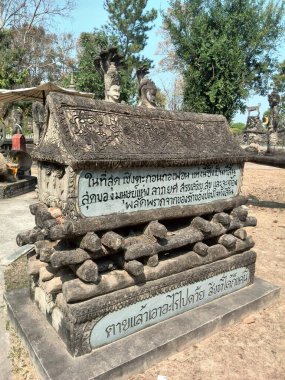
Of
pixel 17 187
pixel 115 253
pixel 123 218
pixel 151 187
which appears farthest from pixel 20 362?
pixel 17 187

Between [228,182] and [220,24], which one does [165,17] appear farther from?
[228,182]

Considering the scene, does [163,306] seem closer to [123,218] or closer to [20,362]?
[123,218]

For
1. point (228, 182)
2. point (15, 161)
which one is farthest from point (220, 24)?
point (228, 182)

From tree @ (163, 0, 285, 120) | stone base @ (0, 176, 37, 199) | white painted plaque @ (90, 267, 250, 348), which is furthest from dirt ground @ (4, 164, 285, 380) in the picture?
tree @ (163, 0, 285, 120)

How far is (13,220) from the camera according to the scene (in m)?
6.30

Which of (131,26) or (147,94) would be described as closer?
(147,94)

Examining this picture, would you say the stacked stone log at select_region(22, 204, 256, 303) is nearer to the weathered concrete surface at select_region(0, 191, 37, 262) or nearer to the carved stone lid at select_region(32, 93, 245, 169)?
the carved stone lid at select_region(32, 93, 245, 169)

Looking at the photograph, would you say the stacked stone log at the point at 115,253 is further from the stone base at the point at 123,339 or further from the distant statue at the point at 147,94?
the distant statue at the point at 147,94

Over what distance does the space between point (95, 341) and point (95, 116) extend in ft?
5.49

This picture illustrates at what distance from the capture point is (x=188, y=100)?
1866cm

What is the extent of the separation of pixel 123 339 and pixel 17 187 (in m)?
7.09

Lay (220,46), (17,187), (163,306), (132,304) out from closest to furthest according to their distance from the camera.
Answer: (132,304) → (163,306) → (17,187) → (220,46)

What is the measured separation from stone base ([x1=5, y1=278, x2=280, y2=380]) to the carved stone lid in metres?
1.35

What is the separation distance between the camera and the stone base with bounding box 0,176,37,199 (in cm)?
827
